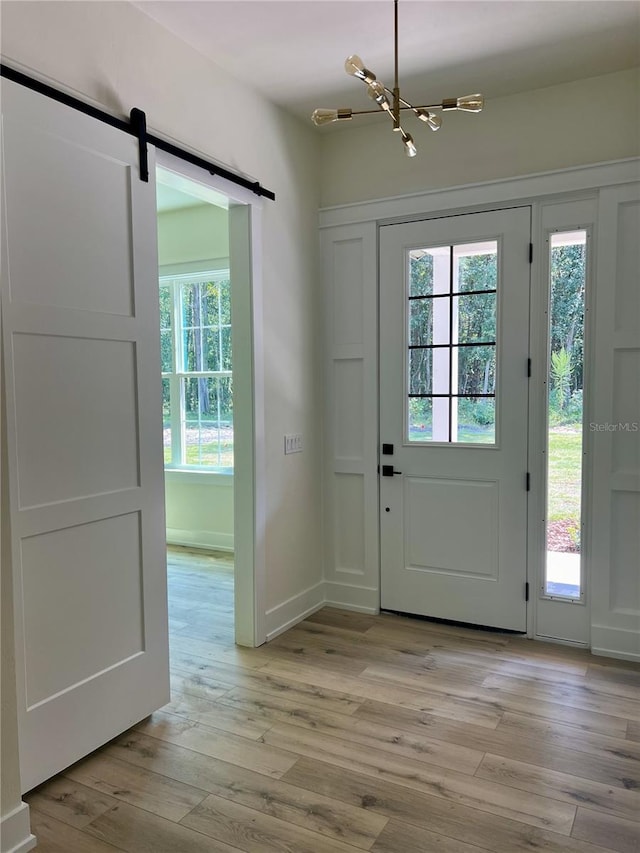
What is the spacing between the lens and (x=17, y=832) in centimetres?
188

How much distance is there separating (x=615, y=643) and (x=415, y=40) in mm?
3111

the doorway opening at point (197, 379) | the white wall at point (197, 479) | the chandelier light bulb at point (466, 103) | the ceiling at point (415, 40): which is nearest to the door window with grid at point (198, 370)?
the doorway opening at point (197, 379)

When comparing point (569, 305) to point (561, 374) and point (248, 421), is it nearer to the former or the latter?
point (561, 374)

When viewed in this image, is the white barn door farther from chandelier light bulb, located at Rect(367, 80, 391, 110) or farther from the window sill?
the window sill

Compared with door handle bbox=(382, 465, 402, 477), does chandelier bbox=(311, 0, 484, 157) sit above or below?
above

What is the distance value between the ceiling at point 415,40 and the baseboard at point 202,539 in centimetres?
354

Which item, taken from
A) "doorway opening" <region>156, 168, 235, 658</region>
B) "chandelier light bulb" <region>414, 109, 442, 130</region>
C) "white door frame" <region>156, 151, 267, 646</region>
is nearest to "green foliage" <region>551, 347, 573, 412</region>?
"chandelier light bulb" <region>414, 109, 442, 130</region>

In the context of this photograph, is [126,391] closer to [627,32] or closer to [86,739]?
[86,739]

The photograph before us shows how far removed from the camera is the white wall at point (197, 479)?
17.4ft

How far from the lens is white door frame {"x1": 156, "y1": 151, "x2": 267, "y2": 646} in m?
3.26

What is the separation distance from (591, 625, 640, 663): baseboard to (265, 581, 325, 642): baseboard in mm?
1616

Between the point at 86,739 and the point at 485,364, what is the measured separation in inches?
103

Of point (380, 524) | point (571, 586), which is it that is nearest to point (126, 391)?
point (380, 524)

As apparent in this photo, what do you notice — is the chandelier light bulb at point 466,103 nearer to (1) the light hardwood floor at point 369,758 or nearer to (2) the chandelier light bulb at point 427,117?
(2) the chandelier light bulb at point 427,117
